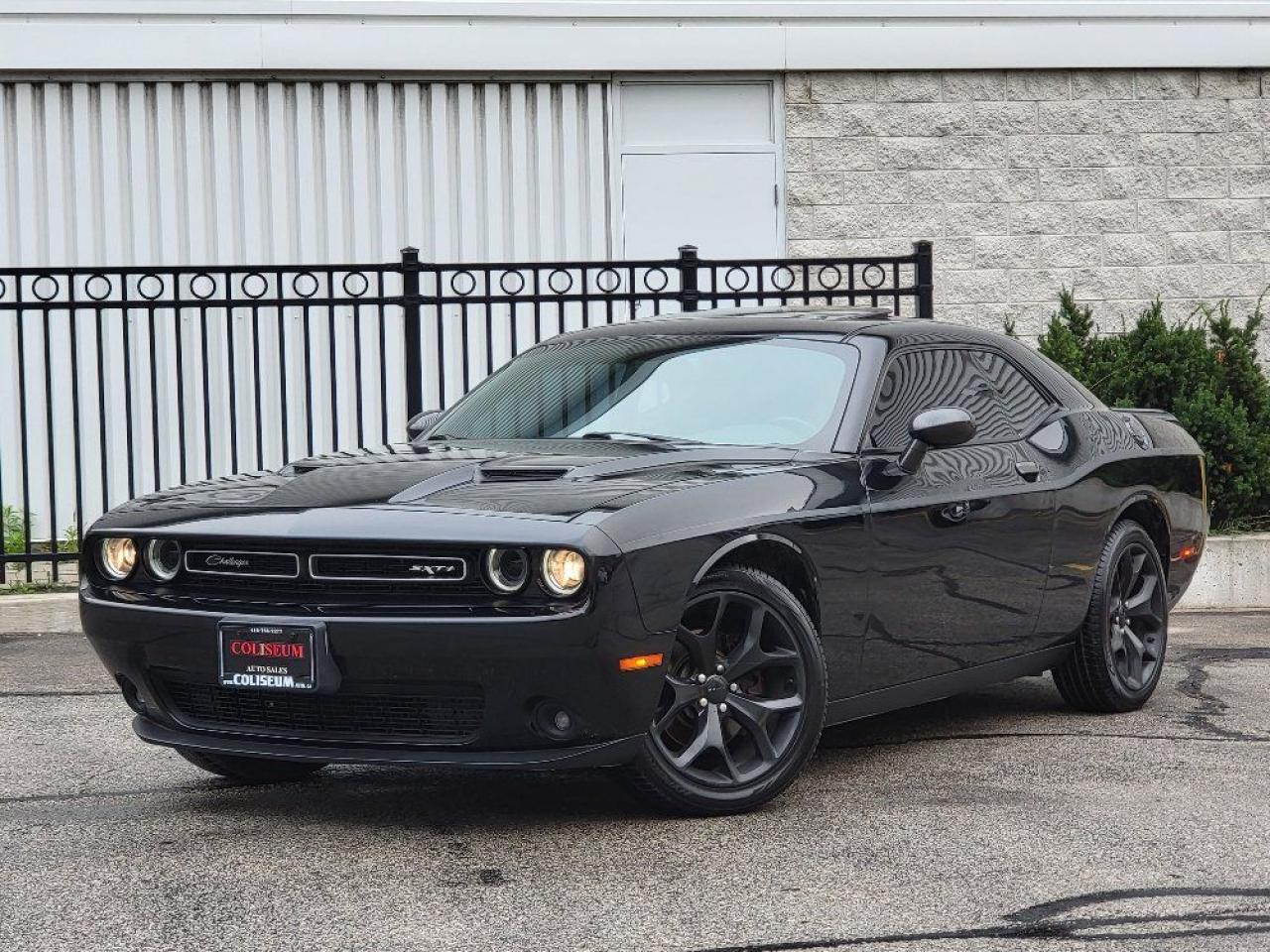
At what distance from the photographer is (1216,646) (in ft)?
29.6

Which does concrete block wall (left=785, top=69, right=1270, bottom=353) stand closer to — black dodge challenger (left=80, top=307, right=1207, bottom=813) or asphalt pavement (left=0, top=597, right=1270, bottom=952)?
black dodge challenger (left=80, top=307, right=1207, bottom=813)

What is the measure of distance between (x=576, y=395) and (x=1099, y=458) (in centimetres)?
198

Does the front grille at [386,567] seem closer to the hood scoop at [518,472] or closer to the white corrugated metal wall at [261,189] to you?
the hood scoop at [518,472]

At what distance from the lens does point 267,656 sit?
505 cm

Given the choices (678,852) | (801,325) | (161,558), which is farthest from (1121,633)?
(161,558)

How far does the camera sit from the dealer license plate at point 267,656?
4996mm

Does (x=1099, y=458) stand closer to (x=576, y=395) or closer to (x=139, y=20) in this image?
(x=576, y=395)

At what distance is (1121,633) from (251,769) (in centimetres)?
320

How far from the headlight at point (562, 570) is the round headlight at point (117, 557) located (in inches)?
51.4

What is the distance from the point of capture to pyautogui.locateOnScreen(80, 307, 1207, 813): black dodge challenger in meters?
4.93

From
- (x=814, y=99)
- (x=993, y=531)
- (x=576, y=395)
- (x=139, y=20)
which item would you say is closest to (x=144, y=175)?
(x=139, y=20)

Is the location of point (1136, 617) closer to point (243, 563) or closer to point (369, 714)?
point (369, 714)

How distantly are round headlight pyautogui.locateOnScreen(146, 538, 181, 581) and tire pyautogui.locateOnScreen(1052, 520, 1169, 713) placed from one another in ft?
10.6

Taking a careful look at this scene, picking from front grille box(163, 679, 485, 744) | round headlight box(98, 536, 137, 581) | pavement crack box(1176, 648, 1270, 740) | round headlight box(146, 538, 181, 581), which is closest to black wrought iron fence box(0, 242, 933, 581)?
pavement crack box(1176, 648, 1270, 740)
